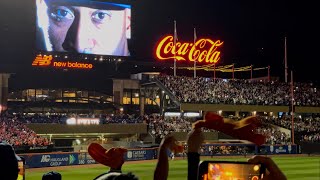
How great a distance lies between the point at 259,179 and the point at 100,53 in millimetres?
49876

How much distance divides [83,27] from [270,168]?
163 ft

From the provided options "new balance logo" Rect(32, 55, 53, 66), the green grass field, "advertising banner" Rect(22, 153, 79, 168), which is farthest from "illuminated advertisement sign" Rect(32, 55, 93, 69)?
the green grass field

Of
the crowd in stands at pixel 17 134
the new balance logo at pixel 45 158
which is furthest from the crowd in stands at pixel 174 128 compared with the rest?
the new balance logo at pixel 45 158

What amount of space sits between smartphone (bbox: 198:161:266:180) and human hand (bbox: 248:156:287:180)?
8 centimetres

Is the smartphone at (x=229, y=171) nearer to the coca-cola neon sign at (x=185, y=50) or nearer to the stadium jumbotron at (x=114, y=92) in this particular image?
the stadium jumbotron at (x=114, y=92)

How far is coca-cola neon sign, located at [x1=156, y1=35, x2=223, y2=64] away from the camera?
59.3m

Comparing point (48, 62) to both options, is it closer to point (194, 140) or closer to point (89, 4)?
point (89, 4)

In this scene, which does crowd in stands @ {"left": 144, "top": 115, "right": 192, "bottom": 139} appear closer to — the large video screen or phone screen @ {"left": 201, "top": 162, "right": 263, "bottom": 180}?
the large video screen

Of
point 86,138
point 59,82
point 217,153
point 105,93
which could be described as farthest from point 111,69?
point 217,153

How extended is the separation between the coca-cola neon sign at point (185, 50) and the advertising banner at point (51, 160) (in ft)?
93.4

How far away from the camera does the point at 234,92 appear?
58625mm

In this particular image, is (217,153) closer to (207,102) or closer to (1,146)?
(207,102)

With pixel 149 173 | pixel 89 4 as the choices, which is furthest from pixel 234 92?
pixel 149 173

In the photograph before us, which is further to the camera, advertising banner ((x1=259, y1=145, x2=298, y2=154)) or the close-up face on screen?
advertising banner ((x1=259, y1=145, x2=298, y2=154))
